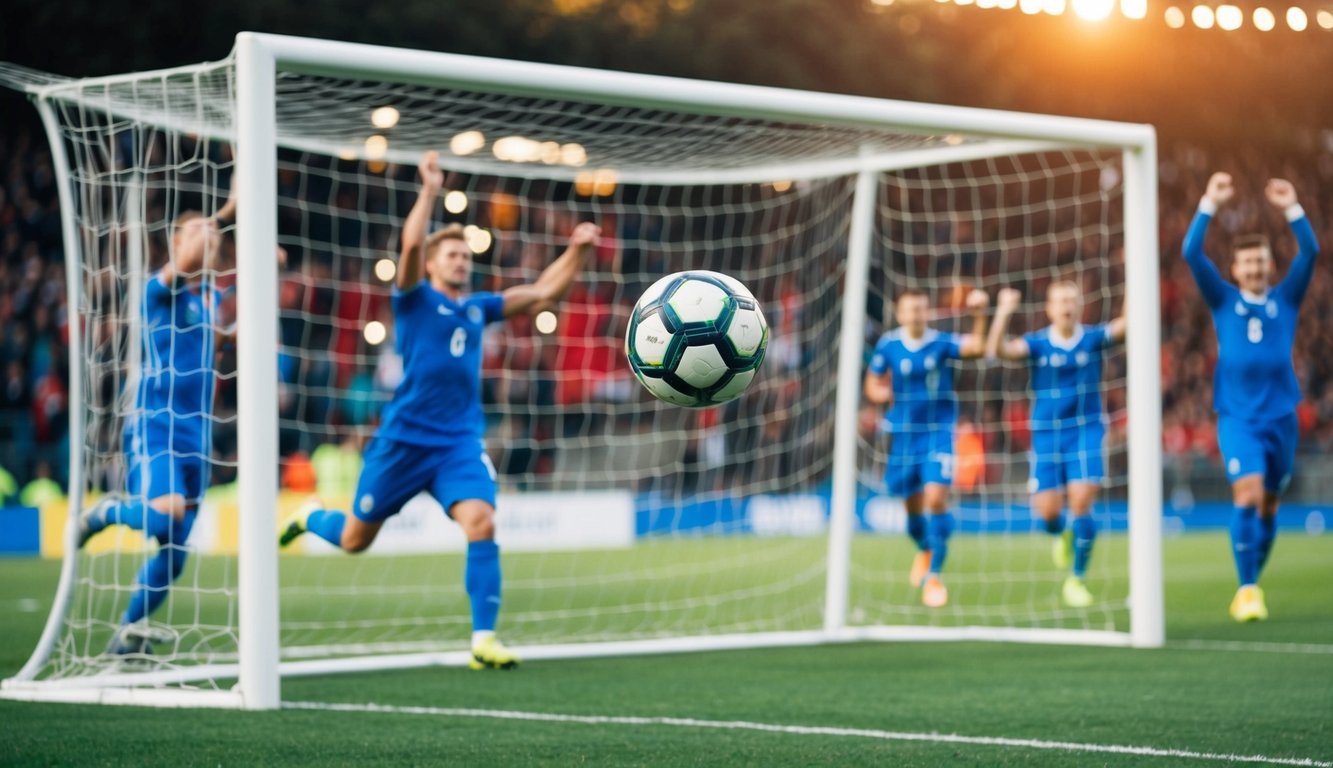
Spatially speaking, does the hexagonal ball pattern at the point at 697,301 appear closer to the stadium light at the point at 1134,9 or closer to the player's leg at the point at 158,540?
the player's leg at the point at 158,540

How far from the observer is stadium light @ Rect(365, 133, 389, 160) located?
9.09 m

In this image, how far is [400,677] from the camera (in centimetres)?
730

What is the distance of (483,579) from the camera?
23.1 feet

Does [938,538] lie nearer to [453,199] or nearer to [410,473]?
[453,199]

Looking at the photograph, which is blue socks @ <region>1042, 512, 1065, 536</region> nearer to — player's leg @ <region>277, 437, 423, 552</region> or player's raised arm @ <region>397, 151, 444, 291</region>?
player's leg @ <region>277, 437, 423, 552</region>

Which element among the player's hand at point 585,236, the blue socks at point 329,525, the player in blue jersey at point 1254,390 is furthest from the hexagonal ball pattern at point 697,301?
the player in blue jersey at point 1254,390

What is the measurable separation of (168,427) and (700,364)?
3136 millimetres

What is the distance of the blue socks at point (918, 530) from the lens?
11.4 meters

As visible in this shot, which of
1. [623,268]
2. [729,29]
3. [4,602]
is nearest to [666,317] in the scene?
[4,602]

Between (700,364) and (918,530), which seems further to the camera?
(918,530)

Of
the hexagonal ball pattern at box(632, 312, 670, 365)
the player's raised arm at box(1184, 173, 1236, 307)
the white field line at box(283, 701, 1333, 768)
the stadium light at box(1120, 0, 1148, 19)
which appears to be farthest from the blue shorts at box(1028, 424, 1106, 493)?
the stadium light at box(1120, 0, 1148, 19)

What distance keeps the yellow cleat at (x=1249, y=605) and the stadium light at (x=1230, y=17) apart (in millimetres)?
15709

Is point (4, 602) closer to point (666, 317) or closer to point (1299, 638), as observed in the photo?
point (666, 317)

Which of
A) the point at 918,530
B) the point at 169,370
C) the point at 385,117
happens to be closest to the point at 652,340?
the point at 169,370
